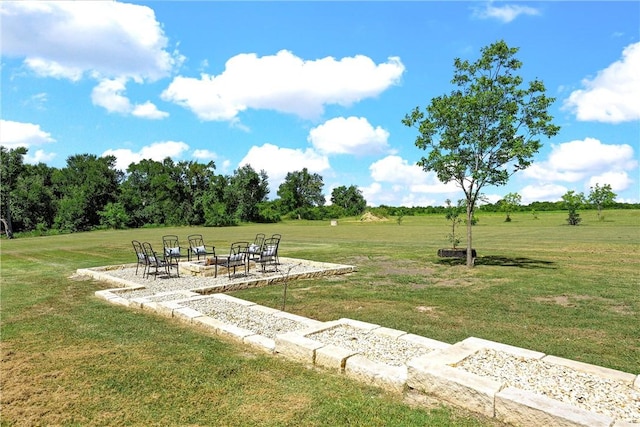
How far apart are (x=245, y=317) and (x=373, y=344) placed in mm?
2620

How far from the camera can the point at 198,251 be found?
14734 millimetres

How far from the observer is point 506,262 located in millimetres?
15609

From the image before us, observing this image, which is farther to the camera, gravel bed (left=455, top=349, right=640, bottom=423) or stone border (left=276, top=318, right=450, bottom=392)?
stone border (left=276, top=318, right=450, bottom=392)

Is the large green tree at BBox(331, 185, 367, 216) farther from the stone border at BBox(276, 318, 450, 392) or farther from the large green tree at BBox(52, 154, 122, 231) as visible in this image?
the stone border at BBox(276, 318, 450, 392)

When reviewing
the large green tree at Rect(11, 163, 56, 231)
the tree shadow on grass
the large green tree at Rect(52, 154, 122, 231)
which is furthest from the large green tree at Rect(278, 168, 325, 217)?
the tree shadow on grass

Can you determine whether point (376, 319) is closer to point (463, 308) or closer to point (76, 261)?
point (463, 308)

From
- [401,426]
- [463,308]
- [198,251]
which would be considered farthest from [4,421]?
[198,251]

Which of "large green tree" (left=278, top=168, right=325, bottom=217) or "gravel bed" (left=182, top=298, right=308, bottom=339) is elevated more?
"large green tree" (left=278, top=168, right=325, bottom=217)

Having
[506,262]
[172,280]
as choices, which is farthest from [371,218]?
[172,280]

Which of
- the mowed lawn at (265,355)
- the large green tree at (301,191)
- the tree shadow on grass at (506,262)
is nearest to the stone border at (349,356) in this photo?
the mowed lawn at (265,355)

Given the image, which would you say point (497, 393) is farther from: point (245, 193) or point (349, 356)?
point (245, 193)

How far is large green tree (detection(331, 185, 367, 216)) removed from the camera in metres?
97.9

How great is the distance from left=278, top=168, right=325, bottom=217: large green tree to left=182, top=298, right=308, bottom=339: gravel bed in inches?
3118

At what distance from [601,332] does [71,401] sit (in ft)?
24.4
